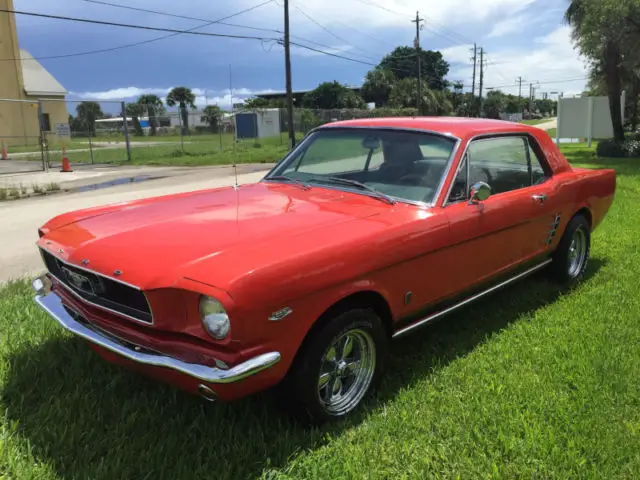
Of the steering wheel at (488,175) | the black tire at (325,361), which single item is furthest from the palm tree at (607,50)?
the black tire at (325,361)

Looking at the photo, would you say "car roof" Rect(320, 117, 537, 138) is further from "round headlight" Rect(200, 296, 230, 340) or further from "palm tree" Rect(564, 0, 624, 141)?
"palm tree" Rect(564, 0, 624, 141)

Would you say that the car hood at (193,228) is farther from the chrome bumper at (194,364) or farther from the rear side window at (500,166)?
the rear side window at (500,166)

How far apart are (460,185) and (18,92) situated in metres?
43.2

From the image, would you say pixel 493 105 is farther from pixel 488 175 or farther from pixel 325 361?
pixel 325 361

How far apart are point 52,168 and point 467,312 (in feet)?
66.4

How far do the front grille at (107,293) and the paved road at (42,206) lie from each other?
10.6 feet

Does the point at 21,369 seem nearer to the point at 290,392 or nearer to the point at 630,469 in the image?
the point at 290,392

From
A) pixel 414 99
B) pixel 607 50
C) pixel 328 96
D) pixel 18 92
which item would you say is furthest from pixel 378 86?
pixel 607 50

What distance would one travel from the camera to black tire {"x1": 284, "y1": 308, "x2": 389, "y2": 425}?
103 inches

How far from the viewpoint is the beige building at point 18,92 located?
1420 inches

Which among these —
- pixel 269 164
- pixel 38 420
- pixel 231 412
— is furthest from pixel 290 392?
pixel 269 164

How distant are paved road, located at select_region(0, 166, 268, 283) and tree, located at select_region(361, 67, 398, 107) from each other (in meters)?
59.5

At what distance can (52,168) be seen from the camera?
2078cm

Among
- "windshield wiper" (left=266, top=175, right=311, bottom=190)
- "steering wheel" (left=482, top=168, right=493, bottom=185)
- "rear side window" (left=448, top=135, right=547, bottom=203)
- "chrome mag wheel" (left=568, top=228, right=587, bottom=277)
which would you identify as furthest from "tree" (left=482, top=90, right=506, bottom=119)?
"windshield wiper" (left=266, top=175, right=311, bottom=190)
